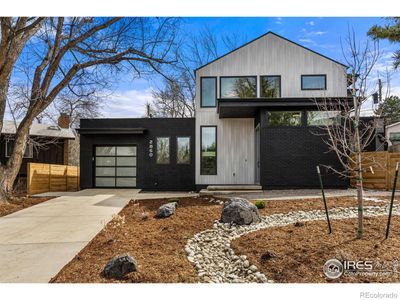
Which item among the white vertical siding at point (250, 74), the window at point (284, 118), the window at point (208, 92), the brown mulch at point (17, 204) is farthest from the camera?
the window at point (208, 92)

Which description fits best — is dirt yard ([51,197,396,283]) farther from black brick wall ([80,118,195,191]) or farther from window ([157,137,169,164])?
window ([157,137,169,164])

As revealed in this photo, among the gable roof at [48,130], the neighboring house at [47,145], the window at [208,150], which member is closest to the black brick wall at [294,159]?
the window at [208,150]

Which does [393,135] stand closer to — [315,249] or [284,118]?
[284,118]

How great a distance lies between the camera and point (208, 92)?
36.3 feet

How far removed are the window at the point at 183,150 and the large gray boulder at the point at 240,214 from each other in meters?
6.61

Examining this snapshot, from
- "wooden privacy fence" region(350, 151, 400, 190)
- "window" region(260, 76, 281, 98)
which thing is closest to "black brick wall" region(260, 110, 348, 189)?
"wooden privacy fence" region(350, 151, 400, 190)

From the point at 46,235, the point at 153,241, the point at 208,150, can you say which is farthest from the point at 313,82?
the point at 46,235

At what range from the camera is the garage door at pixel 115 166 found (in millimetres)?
12438

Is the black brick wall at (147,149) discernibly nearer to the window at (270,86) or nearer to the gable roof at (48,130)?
the window at (270,86)

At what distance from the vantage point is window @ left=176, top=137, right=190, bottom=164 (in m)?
11.9

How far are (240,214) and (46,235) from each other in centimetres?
320

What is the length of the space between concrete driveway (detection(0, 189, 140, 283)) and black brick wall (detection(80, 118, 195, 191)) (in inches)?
149

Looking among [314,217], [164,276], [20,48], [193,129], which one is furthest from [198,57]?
[164,276]
